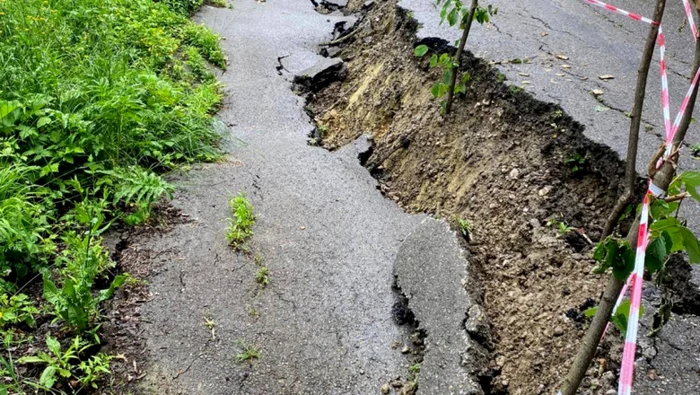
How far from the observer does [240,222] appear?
3.60 m

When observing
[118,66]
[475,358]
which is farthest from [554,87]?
[118,66]

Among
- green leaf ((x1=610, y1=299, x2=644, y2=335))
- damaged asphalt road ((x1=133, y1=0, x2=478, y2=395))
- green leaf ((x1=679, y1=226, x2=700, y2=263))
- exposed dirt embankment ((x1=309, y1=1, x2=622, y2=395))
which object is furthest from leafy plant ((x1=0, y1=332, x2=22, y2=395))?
green leaf ((x1=679, y1=226, x2=700, y2=263))

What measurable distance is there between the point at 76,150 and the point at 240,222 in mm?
1297

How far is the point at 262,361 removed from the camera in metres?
2.73

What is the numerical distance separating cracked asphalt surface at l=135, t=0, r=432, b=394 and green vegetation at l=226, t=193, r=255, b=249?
6 centimetres

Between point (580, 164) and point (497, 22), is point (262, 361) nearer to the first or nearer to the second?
point (580, 164)

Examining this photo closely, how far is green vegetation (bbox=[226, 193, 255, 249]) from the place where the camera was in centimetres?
348

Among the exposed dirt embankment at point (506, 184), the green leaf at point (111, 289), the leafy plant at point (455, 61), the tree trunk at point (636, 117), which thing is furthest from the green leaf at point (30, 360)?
the leafy plant at point (455, 61)

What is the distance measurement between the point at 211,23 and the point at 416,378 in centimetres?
643

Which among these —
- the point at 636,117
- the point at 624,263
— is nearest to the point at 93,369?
the point at 624,263

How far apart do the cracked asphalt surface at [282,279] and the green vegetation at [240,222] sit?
2.3 inches

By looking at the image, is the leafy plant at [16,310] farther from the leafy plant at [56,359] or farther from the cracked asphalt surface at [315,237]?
the cracked asphalt surface at [315,237]

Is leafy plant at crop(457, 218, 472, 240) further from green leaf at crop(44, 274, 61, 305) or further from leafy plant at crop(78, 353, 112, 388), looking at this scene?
green leaf at crop(44, 274, 61, 305)

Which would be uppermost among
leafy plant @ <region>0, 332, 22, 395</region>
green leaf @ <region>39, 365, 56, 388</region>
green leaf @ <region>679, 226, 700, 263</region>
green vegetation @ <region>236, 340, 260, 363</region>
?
green leaf @ <region>679, 226, 700, 263</region>
